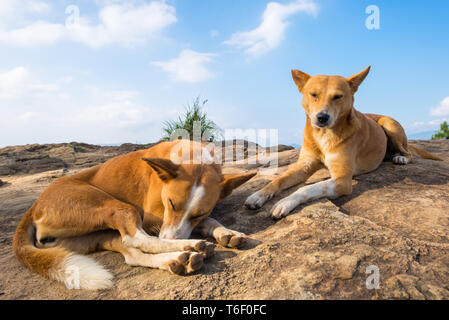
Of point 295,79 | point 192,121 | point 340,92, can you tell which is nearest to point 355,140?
point 340,92

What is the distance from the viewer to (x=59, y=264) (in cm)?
256

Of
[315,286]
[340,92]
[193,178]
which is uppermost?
[340,92]

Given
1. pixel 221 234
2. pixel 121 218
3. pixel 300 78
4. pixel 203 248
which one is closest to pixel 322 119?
pixel 300 78

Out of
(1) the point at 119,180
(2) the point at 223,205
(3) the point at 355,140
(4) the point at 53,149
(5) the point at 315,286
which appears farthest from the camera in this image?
(4) the point at 53,149

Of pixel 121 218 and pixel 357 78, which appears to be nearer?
pixel 121 218

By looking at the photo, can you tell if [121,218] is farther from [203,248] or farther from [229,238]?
[229,238]

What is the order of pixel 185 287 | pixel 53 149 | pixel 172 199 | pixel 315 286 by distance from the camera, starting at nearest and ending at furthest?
pixel 315 286 < pixel 185 287 < pixel 172 199 < pixel 53 149

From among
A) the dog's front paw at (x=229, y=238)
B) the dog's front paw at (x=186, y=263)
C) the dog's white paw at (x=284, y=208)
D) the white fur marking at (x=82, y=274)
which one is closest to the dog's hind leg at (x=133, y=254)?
the dog's front paw at (x=186, y=263)

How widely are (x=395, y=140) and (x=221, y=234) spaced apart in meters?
4.59

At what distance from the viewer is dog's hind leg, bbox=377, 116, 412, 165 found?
5.70m

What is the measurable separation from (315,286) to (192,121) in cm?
1119

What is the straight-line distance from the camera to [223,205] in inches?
161
